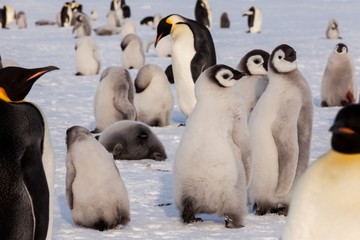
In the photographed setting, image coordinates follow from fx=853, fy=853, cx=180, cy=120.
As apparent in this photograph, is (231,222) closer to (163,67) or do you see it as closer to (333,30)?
(163,67)

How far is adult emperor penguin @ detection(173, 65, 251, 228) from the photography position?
16.3 feet

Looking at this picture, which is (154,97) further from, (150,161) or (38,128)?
(38,128)

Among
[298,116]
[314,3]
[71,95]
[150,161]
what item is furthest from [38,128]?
[314,3]

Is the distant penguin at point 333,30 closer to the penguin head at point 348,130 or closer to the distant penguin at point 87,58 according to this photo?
the distant penguin at point 87,58

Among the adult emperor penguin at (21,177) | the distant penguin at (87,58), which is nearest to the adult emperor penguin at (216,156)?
the adult emperor penguin at (21,177)

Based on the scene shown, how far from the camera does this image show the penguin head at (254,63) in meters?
6.38

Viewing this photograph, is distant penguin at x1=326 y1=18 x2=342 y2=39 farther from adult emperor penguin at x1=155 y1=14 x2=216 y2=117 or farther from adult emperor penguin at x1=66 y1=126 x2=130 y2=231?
adult emperor penguin at x1=66 y1=126 x2=130 y2=231

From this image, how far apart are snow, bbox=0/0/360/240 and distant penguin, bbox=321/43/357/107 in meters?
0.22

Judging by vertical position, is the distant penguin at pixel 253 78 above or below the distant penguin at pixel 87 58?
above

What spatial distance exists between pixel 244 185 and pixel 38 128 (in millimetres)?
1691

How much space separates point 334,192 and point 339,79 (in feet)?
27.2

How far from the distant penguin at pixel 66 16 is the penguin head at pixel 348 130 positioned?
2807cm

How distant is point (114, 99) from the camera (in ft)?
29.2

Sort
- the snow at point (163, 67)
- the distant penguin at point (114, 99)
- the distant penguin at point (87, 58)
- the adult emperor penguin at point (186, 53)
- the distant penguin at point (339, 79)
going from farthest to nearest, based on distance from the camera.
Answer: the distant penguin at point (87, 58) < the distant penguin at point (339, 79) < the adult emperor penguin at point (186, 53) < the distant penguin at point (114, 99) < the snow at point (163, 67)
